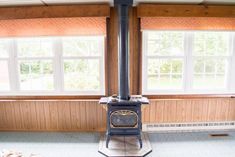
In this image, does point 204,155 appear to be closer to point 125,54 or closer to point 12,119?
point 125,54

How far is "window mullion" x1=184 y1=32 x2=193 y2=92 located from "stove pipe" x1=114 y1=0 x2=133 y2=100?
1308 millimetres

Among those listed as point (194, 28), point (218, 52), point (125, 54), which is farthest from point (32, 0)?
point (218, 52)

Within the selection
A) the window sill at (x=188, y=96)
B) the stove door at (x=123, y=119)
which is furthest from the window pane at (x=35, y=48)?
the window sill at (x=188, y=96)

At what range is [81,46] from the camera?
3814mm

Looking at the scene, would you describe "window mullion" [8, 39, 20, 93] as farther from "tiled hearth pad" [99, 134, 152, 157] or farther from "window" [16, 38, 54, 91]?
"tiled hearth pad" [99, 134, 152, 157]

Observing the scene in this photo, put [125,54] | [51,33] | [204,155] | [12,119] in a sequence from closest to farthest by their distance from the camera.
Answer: [204,155] → [125,54] → [51,33] → [12,119]

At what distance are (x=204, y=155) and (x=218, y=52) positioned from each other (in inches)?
78.5

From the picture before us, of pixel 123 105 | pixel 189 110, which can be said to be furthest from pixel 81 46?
pixel 189 110

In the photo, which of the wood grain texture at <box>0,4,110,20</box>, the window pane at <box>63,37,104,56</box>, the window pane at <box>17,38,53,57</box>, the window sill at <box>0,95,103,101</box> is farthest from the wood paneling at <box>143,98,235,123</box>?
the window pane at <box>17,38,53,57</box>

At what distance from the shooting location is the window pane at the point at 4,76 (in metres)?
3.86

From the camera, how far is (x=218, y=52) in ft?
12.7

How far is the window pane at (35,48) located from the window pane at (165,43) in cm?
191

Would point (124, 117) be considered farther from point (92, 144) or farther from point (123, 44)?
point (123, 44)

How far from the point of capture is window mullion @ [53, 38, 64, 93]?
375 centimetres
